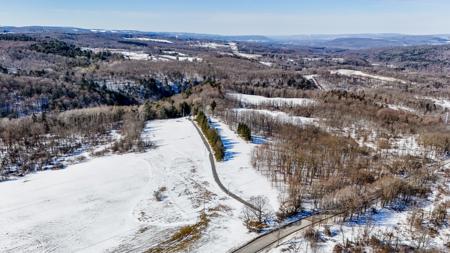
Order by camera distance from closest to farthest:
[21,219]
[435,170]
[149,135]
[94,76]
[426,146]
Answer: [21,219] < [435,170] < [426,146] < [149,135] < [94,76]

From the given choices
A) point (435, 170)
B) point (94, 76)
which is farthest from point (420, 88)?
point (94, 76)

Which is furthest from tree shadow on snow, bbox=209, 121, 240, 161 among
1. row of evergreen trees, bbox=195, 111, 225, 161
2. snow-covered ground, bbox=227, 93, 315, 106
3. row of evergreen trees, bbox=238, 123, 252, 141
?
snow-covered ground, bbox=227, 93, 315, 106

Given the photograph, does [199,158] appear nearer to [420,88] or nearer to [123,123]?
[123,123]

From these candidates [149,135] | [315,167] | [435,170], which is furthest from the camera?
[149,135]

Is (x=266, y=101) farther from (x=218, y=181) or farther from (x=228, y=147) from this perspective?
(x=218, y=181)

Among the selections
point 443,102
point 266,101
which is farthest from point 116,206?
point 443,102

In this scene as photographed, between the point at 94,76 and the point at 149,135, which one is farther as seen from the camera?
the point at 94,76
